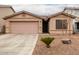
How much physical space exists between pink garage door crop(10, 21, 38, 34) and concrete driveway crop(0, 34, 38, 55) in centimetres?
16

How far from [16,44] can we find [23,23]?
61cm

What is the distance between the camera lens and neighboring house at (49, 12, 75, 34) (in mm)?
4984

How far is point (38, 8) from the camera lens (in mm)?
4914

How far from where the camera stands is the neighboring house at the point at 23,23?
502 cm

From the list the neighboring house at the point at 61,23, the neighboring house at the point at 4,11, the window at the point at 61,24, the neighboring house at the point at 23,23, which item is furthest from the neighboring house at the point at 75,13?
the neighboring house at the point at 4,11

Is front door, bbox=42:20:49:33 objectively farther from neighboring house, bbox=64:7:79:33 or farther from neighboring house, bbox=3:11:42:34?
neighboring house, bbox=64:7:79:33

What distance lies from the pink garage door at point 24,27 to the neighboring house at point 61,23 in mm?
363

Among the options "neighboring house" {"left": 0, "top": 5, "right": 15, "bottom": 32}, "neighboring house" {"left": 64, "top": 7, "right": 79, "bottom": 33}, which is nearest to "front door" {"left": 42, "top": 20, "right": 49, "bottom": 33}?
"neighboring house" {"left": 64, "top": 7, "right": 79, "bottom": 33}

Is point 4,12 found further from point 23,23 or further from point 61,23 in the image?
point 61,23

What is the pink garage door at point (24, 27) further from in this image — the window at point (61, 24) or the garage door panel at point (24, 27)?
the window at point (61, 24)
